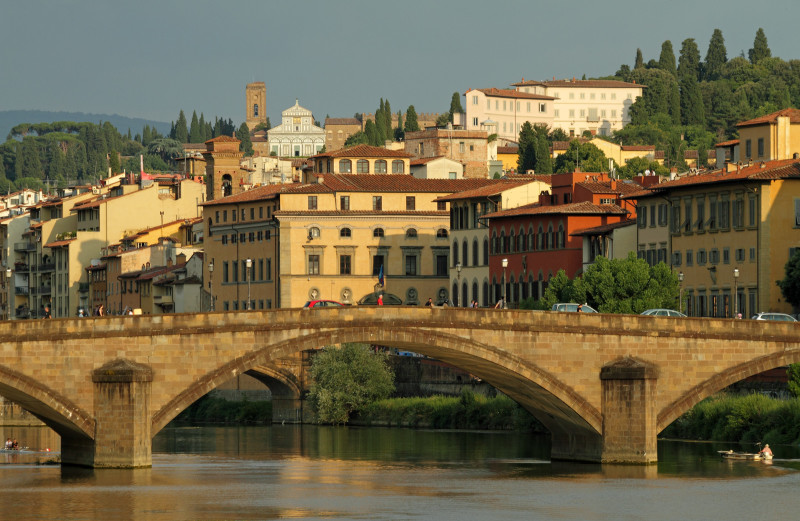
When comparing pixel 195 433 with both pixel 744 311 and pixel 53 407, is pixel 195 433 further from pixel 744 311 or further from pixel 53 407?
pixel 53 407

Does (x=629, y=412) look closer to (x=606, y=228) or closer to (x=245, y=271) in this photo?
(x=606, y=228)

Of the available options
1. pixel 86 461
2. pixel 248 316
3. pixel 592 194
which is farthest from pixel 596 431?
pixel 592 194

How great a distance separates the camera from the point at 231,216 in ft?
418

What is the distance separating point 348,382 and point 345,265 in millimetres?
24568

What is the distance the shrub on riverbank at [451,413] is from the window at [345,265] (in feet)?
78.6

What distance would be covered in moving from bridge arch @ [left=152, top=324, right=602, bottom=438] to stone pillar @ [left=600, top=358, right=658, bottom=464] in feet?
1.99

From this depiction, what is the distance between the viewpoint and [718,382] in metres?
64.8

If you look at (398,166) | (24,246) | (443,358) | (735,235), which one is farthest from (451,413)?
(24,246)

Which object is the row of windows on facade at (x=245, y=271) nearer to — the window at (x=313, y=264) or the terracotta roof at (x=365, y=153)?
the window at (x=313, y=264)

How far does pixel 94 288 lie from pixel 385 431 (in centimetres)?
5584

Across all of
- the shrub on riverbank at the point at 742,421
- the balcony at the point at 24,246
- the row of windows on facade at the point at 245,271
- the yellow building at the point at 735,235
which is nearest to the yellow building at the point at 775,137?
the yellow building at the point at 735,235

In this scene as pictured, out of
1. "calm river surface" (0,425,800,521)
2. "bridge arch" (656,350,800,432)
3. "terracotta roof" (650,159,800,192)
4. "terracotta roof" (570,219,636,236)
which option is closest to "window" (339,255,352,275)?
"terracotta roof" (570,219,636,236)

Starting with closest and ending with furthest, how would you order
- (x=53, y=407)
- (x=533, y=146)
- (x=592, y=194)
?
(x=53, y=407) → (x=592, y=194) → (x=533, y=146)

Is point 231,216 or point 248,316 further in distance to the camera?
point 231,216
